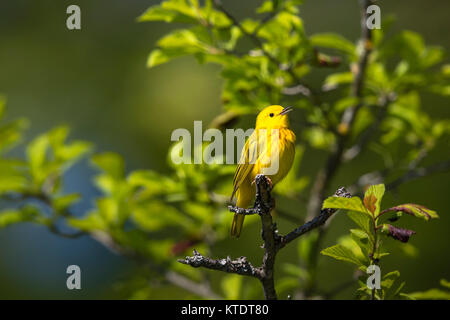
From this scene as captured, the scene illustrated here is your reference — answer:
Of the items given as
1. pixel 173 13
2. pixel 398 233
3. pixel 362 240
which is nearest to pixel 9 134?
pixel 173 13

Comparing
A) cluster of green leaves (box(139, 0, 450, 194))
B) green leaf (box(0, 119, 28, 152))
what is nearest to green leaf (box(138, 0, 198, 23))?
cluster of green leaves (box(139, 0, 450, 194))

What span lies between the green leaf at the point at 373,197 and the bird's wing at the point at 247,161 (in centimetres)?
39

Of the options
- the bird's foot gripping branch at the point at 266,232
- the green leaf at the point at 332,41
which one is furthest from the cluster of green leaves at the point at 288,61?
the bird's foot gripping branch at the point at 266,232

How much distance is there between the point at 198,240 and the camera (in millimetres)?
2635

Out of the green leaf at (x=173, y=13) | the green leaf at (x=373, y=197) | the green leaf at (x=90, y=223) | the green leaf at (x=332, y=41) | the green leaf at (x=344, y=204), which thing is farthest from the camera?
the green leaf at (x=90, y=223)

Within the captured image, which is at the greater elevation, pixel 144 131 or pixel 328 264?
pixel 144 131

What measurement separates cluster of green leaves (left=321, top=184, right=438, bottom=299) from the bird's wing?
356 mm

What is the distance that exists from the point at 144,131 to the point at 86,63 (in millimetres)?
1077

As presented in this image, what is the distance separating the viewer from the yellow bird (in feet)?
5.26

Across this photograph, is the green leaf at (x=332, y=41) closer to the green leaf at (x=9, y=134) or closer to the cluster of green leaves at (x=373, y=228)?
the cluster of green leaves at (x=373, y=228)

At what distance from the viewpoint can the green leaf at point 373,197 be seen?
1419 millimetres

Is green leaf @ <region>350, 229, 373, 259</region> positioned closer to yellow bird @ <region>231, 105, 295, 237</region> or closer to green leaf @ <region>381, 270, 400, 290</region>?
green leaf @ <region>381, 270, 400, 290</region>

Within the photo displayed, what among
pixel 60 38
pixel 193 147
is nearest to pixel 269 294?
pixel 193 147
